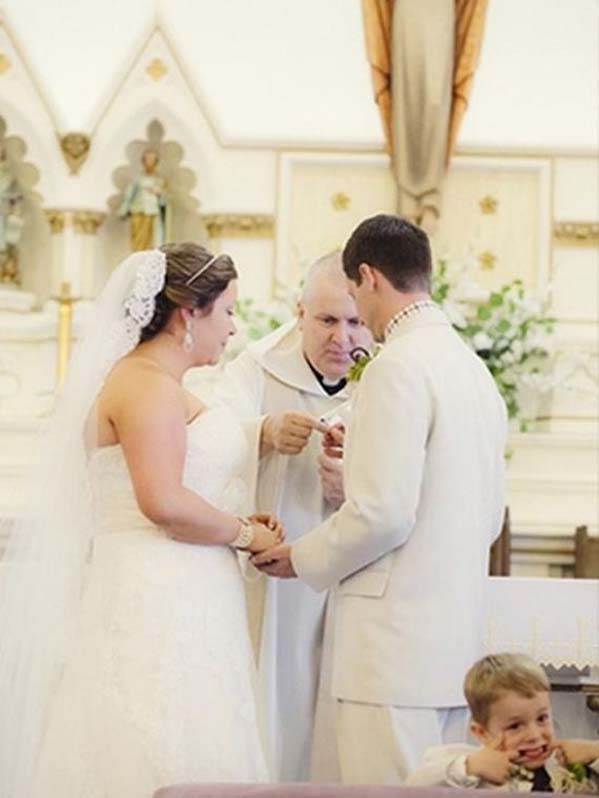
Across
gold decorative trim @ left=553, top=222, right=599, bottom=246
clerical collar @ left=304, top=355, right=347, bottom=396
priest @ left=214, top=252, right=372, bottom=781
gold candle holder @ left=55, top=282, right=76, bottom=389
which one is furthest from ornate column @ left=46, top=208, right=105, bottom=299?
priest @ left=214, top=252, right=372, bottom=781

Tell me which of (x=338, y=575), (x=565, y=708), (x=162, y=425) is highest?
(x=162, y=425)

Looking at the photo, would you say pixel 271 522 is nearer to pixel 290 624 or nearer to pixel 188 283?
pixel 290 624

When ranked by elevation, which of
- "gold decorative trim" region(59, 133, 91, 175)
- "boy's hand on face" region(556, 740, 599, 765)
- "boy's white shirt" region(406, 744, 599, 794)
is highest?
"gold decorative trim" region(59, 133, 91, 175)

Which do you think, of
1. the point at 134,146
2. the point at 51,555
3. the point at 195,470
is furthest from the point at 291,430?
the point at 134,146

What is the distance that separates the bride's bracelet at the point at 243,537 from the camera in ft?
14.3

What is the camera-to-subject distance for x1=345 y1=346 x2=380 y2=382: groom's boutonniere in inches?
180

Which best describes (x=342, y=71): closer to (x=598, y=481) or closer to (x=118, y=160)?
(x=118, y=160)

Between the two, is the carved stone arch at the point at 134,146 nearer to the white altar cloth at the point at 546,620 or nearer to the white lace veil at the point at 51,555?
the white altar cloth at the point at 546,620

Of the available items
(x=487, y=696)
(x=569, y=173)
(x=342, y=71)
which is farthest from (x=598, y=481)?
(x=487, y=696)

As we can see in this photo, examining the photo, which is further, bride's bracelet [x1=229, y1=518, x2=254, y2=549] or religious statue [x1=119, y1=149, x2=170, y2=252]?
religious statue [x1=119, y1=149, x2=170, y2=252]

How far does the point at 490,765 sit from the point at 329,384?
170 centimetres

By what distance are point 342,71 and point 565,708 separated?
4999 millimetres

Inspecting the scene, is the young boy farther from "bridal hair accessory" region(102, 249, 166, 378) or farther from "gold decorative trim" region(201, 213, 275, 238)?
"gold decorative trim" region(201, 213, 275, 238)

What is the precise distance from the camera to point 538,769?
11.9 feet
